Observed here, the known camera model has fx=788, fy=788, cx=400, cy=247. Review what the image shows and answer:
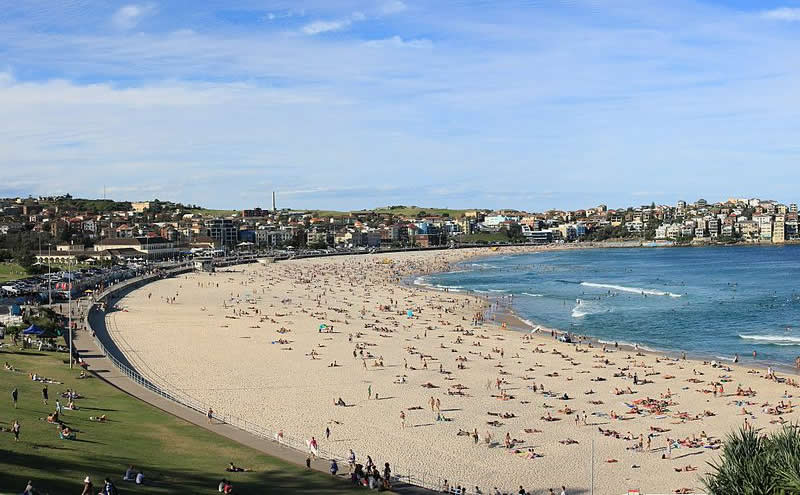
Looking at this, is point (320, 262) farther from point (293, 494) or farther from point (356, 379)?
point (293, 494)

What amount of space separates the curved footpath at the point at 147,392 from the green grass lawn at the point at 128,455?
51 centimetres

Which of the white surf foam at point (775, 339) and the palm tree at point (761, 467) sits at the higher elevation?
the palm tree at point (761, 467)

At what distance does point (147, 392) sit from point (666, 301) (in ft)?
134

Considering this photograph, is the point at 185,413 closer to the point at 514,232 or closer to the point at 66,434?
the point at 66,434

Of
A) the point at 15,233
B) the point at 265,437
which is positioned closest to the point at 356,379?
the point at 265,437

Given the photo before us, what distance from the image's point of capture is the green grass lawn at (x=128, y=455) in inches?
588

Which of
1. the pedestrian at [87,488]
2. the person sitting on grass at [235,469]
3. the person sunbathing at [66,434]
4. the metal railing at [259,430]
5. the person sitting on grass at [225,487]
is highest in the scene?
the pedestrian at [87,488]

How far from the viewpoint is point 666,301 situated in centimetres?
5528

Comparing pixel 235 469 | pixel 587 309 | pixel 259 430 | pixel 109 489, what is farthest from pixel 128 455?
pixel 587 309

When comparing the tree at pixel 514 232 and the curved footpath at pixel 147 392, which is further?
the tree at pixel 514 232

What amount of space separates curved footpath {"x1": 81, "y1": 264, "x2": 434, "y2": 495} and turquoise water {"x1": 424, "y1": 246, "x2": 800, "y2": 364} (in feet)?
72.8

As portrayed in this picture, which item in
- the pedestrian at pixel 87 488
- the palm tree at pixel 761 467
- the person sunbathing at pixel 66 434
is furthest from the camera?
the person sunbathing at pixel 66 434

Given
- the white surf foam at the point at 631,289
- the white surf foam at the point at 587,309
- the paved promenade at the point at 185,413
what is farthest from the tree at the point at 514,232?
the paved promenade at the point at 185,413

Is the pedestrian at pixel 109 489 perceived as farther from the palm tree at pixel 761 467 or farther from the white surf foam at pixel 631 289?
the white surf foam at pixel 631 289
